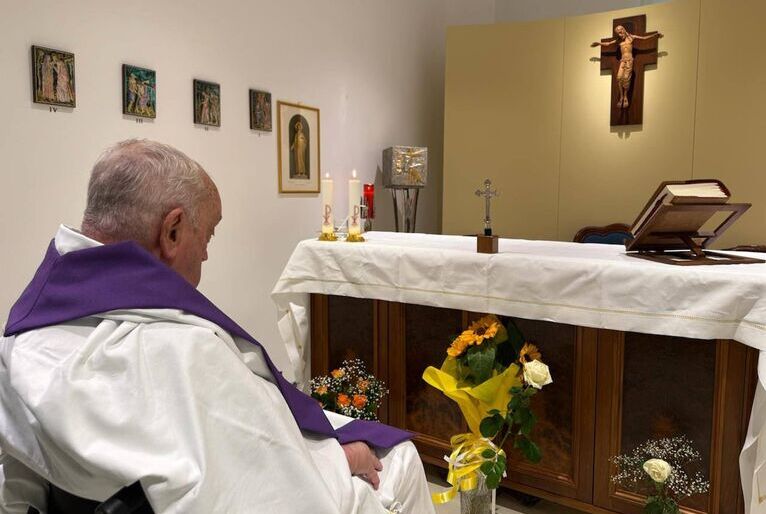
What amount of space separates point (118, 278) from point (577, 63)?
4.86 meters

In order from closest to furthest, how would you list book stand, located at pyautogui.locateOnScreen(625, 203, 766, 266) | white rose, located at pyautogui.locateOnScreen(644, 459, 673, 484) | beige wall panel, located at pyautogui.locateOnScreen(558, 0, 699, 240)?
white rose, located at pyautogui.locateOnScreen(644, 459, 673, 484), book stand, located at pyautogui.locateOnScreen(625, 203, 766, 266), beige wall panel, located at pyautogui.locateOnScreen(558, 0, 699, 240)

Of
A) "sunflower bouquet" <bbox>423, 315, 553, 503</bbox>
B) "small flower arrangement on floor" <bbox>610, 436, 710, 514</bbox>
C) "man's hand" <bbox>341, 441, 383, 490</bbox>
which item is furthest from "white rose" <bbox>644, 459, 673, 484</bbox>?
"man's hand" <bbox>341, 441, 383, 490</bbox>

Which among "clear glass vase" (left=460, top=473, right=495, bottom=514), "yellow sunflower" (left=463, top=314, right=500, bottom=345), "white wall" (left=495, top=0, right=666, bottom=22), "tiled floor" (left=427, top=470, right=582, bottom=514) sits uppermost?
"white wall" (left=495, top=0, right=666, bottom=22)

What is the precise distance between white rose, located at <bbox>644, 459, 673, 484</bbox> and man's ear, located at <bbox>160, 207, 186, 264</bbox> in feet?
5.49

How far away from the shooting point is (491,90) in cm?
564

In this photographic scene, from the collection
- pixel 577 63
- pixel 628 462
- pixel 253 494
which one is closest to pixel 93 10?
pixel 253 494

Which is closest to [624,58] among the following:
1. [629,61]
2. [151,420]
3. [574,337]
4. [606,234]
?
[629,61]

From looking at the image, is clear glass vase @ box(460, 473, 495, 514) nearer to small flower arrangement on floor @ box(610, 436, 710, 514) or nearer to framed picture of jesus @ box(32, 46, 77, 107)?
small flower arrangement on floor @ box(610, 436, 710, 514)

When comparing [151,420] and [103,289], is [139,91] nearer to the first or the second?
[103,289]

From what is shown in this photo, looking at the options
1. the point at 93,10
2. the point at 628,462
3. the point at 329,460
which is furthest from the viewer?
the point at 93,10

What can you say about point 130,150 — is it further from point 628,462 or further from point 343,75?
point 343,75

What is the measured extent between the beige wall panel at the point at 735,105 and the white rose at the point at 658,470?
3.21 m

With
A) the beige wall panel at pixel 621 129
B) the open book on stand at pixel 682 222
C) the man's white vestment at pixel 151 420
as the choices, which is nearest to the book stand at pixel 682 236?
the open book on stand at pixel 682 222

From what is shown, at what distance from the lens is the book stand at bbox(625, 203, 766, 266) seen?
2.29 meters
